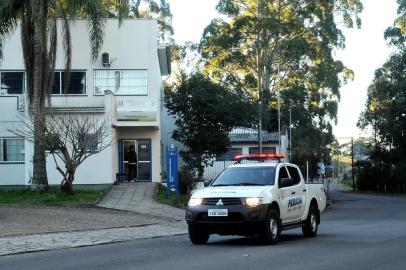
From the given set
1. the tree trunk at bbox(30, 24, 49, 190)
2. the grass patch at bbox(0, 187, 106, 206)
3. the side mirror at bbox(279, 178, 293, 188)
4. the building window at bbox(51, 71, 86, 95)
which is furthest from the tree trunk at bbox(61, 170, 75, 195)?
the side mirror at bbox(279, 178, 293, 188)

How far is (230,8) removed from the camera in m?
50.6

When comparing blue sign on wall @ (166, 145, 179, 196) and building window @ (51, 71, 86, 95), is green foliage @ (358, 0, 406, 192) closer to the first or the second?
building window @ (51, 71, 86, 95)

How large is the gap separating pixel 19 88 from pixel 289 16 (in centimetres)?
2542

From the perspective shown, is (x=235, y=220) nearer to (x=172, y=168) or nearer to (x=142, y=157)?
(x=172, y=168)

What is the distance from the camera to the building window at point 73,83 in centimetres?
3192

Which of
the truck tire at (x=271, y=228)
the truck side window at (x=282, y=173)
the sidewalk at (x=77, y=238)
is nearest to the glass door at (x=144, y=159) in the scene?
the sidewalk at (x=77, y=238)

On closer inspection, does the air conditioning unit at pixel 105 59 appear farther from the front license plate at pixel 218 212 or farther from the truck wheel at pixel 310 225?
the front license plate at pixel 218 212

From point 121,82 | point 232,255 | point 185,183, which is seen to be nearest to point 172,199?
point 185,183

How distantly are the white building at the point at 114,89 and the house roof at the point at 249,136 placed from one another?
19.6 m

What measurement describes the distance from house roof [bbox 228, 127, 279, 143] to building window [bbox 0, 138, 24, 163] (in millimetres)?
22694

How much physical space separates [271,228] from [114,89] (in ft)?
65.3

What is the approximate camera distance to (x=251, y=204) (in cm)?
1308

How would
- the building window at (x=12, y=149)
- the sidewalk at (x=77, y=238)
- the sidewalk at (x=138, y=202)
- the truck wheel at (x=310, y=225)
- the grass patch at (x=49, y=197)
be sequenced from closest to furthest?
1. the sidewalk at (x=77, y=238)
2. the truck wheel at (x=310, y=225)
3. the sidewalk at (x=138, y=202)
4. the grass patch at (x=49, y=197)
5. the building window at (x=12, y=149)

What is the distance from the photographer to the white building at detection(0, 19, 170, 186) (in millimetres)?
31000
